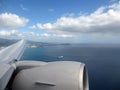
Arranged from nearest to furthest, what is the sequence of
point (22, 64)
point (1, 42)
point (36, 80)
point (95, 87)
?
point (36, 80), point (22, 64), point (1, 42), point (95, 87)

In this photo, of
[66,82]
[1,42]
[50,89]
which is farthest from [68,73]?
[1,42]

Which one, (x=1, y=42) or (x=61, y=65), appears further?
(x=1, y=42)

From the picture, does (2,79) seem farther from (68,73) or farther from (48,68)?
(68,73)

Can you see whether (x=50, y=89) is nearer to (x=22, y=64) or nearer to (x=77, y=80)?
(x=77, y=80)

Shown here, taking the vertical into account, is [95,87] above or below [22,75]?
below

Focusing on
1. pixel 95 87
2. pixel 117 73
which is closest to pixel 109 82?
pixel 95 87

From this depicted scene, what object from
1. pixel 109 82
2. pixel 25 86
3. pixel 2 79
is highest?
pixel 2 79

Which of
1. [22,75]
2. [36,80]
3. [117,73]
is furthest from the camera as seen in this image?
[117,73]
